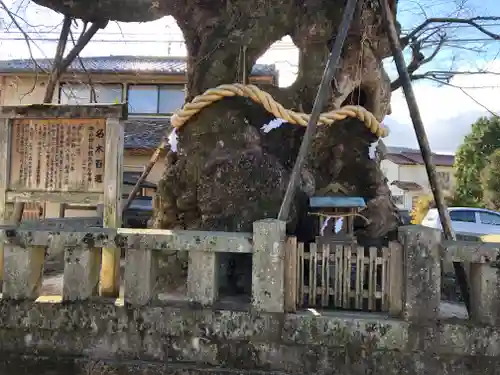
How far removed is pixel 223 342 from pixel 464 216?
43.0 feet

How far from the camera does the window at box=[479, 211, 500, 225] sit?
14352 millimetres

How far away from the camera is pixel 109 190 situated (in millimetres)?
5098

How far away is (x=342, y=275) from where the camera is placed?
3.84 metres

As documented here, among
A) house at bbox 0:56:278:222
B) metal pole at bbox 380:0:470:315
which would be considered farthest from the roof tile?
metal pole at bbox 380:0:470:315

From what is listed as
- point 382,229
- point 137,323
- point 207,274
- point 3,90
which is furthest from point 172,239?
point 3,90

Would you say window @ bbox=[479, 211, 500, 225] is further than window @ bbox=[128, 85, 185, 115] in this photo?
No

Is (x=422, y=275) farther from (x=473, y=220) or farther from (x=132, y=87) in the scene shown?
(x=132, y=87)

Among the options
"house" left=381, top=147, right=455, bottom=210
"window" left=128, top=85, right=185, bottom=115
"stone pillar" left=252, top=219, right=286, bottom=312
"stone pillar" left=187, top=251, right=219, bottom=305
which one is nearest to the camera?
"stone pillar" left=252, top=219, right=286, bottom=312

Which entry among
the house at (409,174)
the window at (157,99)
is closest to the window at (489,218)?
the window at (157,99)

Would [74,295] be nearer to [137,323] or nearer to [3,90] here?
[137,323]

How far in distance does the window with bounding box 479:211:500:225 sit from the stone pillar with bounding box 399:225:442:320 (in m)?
12.4

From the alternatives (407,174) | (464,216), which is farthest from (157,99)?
(407,174)

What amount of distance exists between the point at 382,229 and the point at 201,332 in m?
3.08

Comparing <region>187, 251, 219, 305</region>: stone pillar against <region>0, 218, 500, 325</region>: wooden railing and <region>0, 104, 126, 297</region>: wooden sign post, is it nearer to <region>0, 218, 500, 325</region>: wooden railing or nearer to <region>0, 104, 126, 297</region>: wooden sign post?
<region>0, 218, 500, 325</region>: wooden railing
